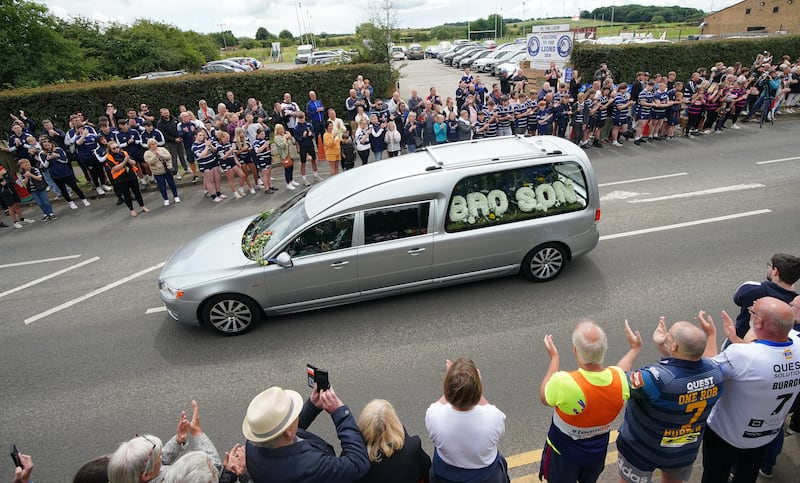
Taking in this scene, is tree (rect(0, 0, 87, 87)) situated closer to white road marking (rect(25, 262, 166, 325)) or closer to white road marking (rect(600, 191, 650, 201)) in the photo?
white road marking (rect(25, 262, 166, 325))

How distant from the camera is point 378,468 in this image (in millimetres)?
2744

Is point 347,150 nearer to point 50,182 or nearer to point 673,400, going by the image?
point 50,182

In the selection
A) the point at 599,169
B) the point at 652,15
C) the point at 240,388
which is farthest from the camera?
the point at 652,15

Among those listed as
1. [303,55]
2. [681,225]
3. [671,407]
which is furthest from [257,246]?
[303,55]

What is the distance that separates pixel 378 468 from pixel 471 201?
4.21 meters

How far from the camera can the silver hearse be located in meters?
5.97

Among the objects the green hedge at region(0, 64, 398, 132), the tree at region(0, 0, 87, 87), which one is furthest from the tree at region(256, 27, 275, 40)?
the green hedge at region(0, 64, 398, 132)

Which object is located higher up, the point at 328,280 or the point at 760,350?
the point at 760,350

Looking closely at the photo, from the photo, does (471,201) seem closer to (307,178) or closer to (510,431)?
(510,431)

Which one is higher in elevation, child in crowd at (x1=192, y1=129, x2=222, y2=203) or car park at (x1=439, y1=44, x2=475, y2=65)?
car park at (x1=439, y1=44, x2=475, y2=65)

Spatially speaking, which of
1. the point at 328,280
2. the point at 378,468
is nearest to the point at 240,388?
the point at 328,280

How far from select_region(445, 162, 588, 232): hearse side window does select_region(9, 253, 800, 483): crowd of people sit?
338 cm

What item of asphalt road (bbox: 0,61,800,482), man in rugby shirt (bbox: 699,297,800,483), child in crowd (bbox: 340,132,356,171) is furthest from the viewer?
child in crowd (bbox: 340,132,356,171)

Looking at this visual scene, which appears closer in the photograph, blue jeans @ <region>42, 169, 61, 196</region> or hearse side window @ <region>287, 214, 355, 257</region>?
hearse side window @ <region>287, 214, 355, 257</region>
